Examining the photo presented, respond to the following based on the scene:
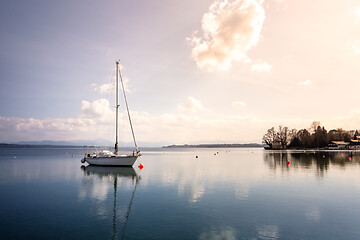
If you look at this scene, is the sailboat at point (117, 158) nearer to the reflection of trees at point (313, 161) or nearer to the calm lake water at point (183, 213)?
the calm lake water at point (183, 213)

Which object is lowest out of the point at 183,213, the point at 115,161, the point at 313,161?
the point at 313,161

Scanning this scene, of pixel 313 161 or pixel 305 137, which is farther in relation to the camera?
pixel 305 137

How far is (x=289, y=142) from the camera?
554ft

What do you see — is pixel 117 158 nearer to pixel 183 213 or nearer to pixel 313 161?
pixel 183 213

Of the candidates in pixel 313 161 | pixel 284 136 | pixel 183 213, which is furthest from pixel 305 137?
pixel 183 213

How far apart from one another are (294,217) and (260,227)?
3484 millimetres

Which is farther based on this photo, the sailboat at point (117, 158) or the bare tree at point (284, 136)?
the bare tree at point (284, 136)

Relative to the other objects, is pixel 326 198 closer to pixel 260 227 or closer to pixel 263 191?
pixel 263 191

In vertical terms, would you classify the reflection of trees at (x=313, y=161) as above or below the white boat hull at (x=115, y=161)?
below

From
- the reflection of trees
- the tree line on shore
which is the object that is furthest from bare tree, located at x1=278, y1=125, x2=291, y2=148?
the reflection of trees

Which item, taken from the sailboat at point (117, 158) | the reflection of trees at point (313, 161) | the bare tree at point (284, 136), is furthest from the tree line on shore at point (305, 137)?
the sailboat at point (117, 158)

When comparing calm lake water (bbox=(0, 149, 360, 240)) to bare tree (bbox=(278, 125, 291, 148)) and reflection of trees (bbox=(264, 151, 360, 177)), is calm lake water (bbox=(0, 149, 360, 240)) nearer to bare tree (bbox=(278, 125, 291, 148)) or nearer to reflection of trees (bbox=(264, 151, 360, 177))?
reflection of trees (bbox=(264, 151, 360, 177))

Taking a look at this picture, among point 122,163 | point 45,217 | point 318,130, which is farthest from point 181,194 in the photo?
point 318,130

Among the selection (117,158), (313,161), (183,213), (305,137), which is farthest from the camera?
(305,137)
